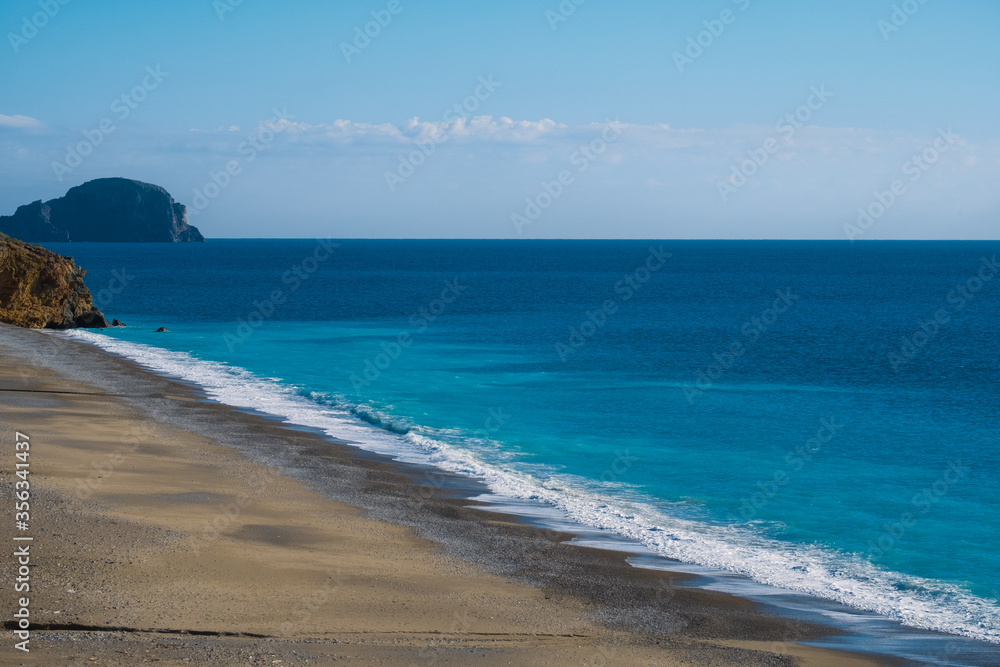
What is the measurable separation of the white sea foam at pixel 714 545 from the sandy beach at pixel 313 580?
1441 mm

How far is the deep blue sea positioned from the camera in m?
15.5

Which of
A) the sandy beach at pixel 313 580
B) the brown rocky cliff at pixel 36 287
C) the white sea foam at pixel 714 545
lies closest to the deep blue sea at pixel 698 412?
the white sea foam at pixel 714 545

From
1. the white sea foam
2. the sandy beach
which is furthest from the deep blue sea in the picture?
the sandy beach

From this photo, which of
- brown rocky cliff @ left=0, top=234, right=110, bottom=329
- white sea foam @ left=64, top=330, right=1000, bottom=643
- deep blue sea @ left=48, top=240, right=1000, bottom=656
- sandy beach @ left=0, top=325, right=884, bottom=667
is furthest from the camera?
brown rocky cliff @ left=0, top=234, right=110, bottom=329

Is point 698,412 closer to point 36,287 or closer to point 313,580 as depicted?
point 313,580

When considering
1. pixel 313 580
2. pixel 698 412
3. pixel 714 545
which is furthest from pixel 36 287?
pixel 714 545

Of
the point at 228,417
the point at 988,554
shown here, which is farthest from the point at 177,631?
the point at 228,417

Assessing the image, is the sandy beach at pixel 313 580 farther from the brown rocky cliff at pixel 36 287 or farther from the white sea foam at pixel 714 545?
the brown rocky cliff at pixel 36 287

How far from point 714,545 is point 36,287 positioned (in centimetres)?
4383

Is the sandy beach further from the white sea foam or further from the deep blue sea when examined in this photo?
the deep blue sea

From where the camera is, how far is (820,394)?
32.1m

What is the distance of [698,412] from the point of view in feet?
92.9

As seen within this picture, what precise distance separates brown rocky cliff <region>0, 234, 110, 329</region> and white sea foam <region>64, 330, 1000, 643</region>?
26921 millimetres

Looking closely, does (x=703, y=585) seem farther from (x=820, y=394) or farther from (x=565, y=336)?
(x=565, y=336)
